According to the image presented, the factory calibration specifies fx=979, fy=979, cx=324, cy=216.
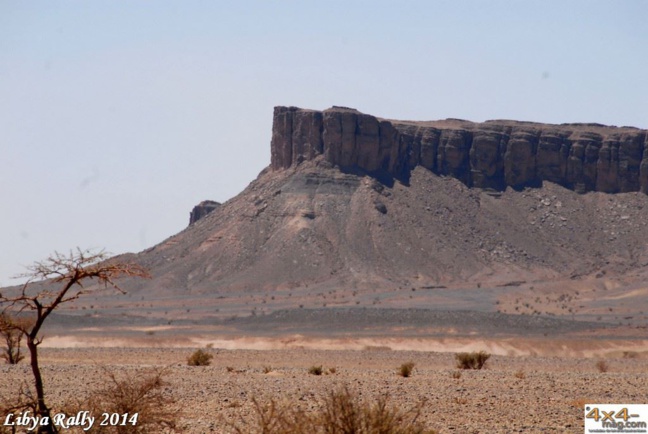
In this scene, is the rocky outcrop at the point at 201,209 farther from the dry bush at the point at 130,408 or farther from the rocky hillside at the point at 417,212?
the dry bush at the point at 130,408

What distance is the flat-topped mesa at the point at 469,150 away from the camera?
121125 mm

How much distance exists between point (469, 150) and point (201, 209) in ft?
166

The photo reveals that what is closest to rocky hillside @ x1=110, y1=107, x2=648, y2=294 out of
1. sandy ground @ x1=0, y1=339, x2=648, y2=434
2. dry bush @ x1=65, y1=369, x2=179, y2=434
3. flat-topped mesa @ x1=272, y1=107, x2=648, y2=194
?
flat-topped mesa @ x1=272, y1=107, x2=648, y2=194

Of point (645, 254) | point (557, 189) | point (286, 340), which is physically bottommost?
point (286, 340)

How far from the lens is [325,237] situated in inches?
4210

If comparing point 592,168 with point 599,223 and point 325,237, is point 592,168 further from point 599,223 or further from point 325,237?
point 325,237

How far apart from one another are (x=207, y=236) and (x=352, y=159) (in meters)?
20.6

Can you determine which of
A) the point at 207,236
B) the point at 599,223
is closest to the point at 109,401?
the point at 207,236

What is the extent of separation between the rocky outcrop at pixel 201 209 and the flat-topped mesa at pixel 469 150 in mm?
34887

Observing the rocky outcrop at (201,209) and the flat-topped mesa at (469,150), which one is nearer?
the flat-topped mesa at (469,150)

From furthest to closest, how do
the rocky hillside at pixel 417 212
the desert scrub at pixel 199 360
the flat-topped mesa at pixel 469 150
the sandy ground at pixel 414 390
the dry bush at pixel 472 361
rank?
the flat-topped mesa at pixel 469 150
the rocky hillside at pixel 417 212
the dry bush at pixel 472 361
the desert scrub at pixel 199 360
the sandy ground at pixel 414 390

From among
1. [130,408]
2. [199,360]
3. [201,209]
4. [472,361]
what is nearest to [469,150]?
[201,209]

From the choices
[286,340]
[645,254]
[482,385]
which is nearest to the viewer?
[482,385]

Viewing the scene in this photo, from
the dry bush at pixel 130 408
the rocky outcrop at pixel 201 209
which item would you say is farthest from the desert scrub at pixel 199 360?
the rocky outcrop at pixel 201 209
